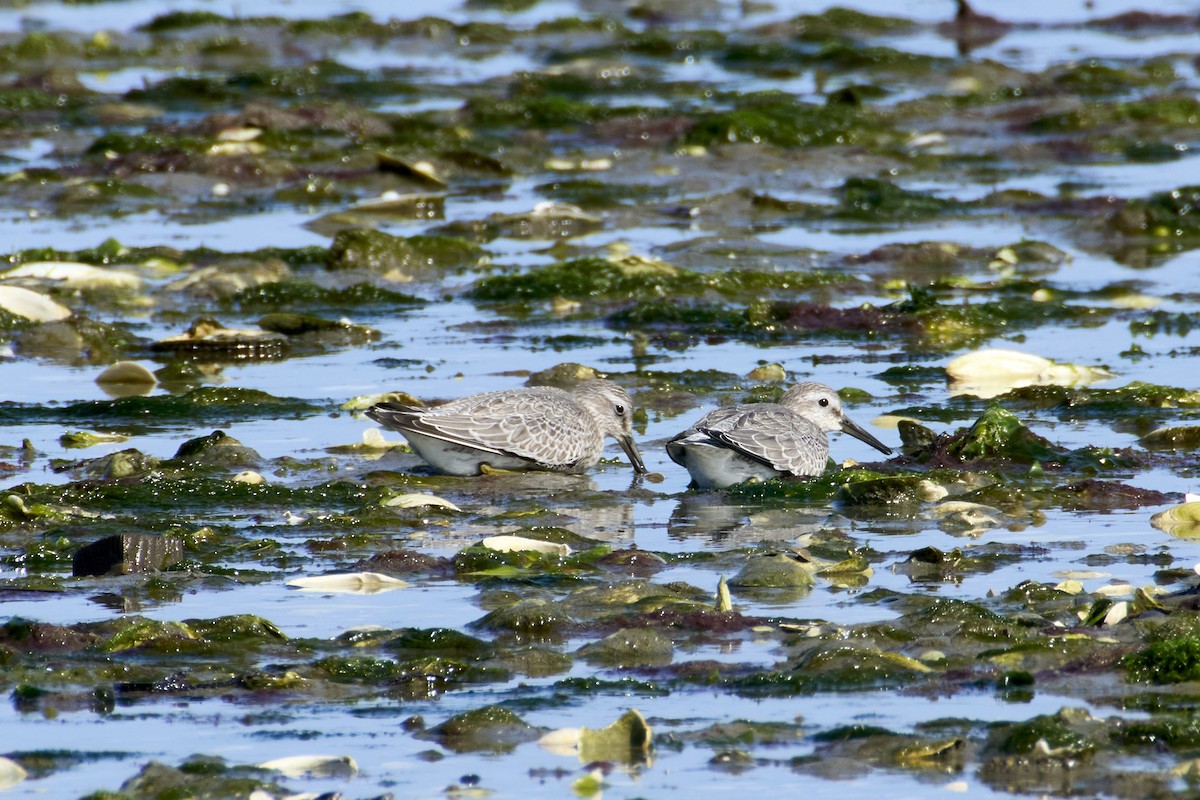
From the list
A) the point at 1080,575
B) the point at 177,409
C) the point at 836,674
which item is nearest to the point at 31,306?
the point at 177,409

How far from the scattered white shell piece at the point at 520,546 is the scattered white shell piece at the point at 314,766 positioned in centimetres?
240

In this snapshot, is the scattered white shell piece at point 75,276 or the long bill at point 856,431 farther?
Result: the scattered white shell piece at point 75,276

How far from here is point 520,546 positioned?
25.4ft

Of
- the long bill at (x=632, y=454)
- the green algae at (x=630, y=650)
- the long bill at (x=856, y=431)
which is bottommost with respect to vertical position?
the long bill at (x=632, y=454)

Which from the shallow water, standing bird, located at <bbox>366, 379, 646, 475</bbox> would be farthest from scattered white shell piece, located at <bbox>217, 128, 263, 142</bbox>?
standing bird, located at <bbox>366, 379, 646, 475</bbox>

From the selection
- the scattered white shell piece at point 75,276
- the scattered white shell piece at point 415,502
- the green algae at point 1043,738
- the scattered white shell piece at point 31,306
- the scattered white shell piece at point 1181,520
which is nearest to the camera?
the green algae at point 1043,738

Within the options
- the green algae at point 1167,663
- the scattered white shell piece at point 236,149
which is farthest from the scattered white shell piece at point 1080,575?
the scattered white shell piece at point 236,149

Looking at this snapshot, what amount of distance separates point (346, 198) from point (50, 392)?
7286 millimetres

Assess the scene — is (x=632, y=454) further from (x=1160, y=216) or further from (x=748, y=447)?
(x=1160, y=216)

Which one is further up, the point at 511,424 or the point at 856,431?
the point at 511,424

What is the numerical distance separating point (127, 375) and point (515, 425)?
9.77 ft

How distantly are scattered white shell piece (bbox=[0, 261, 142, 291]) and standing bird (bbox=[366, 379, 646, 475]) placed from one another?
16.7 ft

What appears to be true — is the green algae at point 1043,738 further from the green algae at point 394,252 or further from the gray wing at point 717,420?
the green algae at point 394,252

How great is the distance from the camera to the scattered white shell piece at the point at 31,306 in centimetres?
1288
